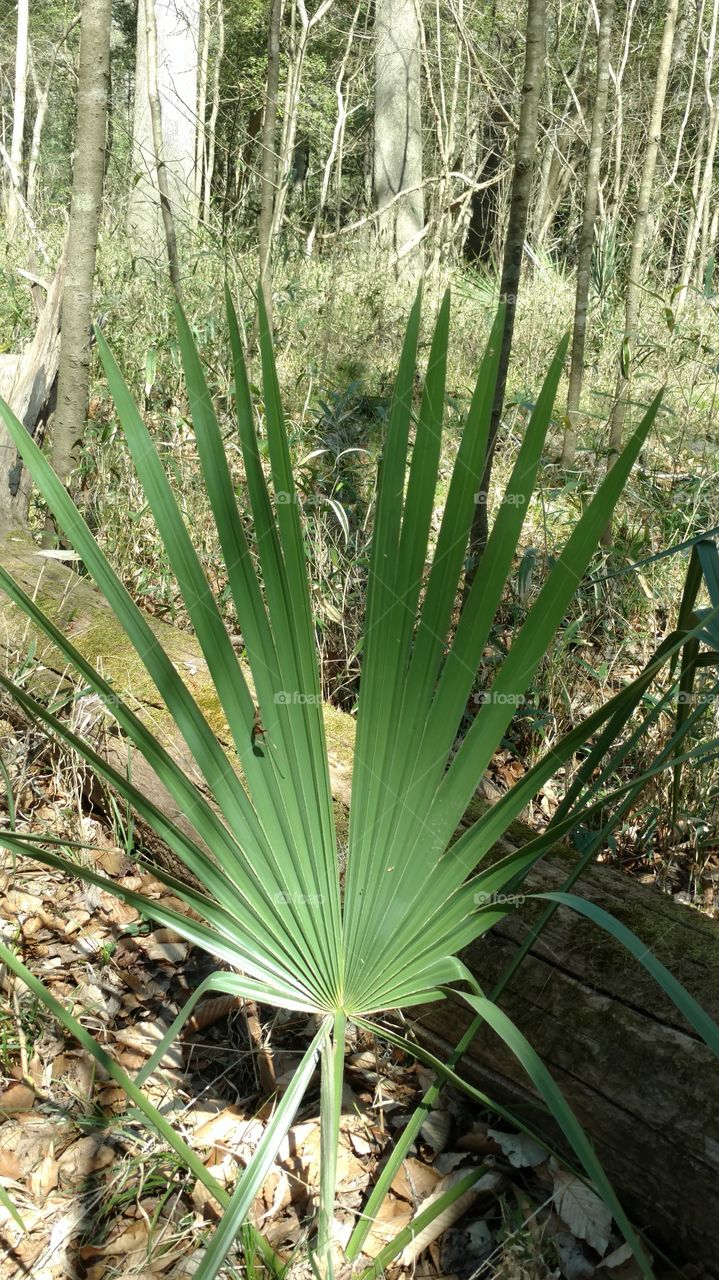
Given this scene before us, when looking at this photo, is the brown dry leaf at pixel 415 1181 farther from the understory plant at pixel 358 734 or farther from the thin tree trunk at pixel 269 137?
the thin tree trunk at pixel 269 137

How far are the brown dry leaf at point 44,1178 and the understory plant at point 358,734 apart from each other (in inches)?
20.8

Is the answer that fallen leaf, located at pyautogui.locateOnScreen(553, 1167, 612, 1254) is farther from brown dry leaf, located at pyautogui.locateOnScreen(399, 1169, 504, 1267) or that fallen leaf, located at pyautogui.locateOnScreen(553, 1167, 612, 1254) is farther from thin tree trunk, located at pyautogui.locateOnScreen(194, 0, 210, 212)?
thin tree trunk, located at pyautogui.locateOnScreen(194, 0, 210, 212)

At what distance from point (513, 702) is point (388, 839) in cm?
31

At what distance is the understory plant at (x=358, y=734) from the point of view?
1390mm

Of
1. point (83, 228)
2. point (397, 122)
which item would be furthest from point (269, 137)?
point (397, 122)

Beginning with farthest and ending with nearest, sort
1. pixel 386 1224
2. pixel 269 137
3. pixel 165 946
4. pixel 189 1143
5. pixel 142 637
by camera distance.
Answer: pixel 269 137
pixel 165 946
pixel 189 1143
pixel 386 1224
pixel 142 637

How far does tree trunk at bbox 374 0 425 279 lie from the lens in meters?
8.07

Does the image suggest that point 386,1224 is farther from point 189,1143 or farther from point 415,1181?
point 189,1143

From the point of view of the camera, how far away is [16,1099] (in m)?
2.00

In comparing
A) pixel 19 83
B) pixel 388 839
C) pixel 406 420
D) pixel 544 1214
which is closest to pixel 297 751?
pixel 388 839

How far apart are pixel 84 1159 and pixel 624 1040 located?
1.11 metres

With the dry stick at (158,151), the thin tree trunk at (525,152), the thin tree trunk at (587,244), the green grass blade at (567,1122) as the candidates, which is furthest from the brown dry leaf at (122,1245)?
the dry stick at (158,151)

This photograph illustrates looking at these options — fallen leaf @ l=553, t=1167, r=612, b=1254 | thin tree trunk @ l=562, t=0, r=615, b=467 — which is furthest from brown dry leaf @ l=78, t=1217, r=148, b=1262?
thin tree trunk @ l=562, t=0, r=615, b=467

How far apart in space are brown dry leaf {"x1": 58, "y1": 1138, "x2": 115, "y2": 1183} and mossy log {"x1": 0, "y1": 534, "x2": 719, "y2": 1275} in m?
0.68
